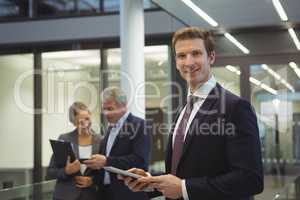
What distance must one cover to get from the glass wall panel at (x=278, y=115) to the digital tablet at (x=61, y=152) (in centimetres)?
406

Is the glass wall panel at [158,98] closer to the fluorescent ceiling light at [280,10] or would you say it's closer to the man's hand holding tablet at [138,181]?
the fluorescent ceiling light at [280,10]

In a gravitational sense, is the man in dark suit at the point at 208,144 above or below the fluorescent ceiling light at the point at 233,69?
below

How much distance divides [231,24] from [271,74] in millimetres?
925

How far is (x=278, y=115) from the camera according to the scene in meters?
6.68

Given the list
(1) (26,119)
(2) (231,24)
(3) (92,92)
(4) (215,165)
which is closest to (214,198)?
(4) (215,165)

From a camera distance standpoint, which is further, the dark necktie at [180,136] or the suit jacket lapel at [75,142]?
the suit jacket lapel at [75,142]

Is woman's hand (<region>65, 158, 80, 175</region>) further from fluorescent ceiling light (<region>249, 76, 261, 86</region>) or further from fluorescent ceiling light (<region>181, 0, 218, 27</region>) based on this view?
fluorescent ceiling light (<region>249, 76, 261, 86</region>)

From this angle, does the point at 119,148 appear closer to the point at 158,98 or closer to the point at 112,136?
the point at 112,136

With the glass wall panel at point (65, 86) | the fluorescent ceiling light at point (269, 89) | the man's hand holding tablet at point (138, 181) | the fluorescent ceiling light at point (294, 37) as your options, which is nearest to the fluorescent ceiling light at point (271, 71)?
the fluorescent ceiling light at point (269, 89)

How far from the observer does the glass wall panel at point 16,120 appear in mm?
8062

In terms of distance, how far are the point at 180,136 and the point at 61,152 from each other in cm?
174

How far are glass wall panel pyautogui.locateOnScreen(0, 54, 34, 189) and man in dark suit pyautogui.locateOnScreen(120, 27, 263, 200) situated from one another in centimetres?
672

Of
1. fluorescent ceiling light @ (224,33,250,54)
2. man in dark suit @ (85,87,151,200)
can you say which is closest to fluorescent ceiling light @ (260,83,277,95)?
fluorescent ceiling light @ (224,33,250,54)

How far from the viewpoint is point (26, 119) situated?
8109 mm
